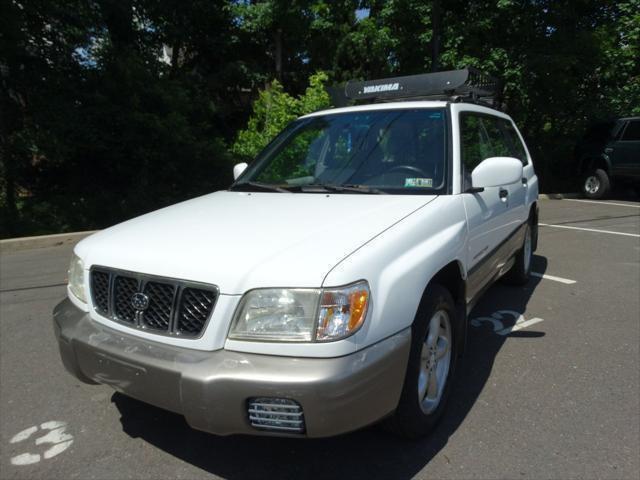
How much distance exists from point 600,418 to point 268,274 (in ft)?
6.70

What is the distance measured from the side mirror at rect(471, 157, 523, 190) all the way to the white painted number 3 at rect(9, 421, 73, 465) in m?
2.61

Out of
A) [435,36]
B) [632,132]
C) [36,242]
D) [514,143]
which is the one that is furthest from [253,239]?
[632,132]

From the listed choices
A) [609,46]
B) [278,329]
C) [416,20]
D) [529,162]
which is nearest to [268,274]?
[278,329]

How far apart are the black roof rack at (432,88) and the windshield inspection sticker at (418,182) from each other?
1.01 meters

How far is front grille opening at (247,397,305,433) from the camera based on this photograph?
1.81 meters

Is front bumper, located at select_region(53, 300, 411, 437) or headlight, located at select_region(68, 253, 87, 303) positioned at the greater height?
headlight, located at select_region(68, 253, 87, 303)

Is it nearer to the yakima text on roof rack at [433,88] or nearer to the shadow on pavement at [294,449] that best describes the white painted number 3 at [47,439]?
the shadow on pavement at [294,449]

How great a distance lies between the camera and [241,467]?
2266mm

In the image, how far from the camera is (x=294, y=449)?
2.38 metres

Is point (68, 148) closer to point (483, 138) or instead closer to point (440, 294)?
point (483, 138)

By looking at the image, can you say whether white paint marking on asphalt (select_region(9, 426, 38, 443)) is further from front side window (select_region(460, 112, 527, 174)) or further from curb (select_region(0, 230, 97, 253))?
curb (select_region(0, 230, 97, 253))

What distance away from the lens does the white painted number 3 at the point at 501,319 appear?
12.8ft

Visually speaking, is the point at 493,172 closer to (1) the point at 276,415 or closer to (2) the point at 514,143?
(1) the point at 276,415

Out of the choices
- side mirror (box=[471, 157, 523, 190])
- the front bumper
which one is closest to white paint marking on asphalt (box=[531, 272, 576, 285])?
side mirror (box=[471, 157, 523, 190])
